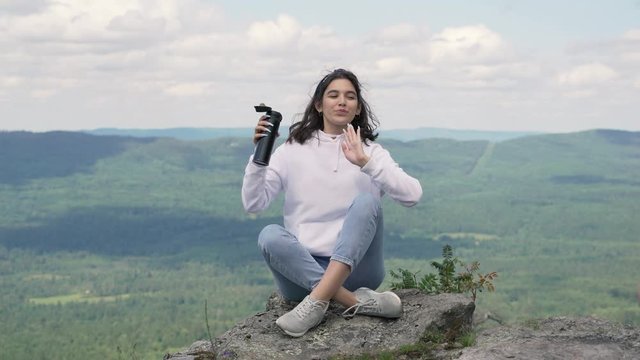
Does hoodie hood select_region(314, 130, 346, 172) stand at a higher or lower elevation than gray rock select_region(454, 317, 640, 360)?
higher

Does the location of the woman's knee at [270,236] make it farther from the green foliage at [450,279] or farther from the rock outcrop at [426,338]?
the green foliage at [450,279]

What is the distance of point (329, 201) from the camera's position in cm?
771

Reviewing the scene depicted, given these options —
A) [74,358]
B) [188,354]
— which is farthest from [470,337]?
[74,358]

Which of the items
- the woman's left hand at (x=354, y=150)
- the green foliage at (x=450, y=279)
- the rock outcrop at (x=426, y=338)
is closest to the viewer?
the rock outcrop at (x=426, y=338)

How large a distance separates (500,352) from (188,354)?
2884mm

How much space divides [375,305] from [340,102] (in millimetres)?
1870

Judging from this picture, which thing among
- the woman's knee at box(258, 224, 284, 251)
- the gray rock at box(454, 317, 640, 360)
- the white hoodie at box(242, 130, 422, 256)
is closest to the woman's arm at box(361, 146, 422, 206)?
the white hoodie at box(242, 130, 422, 256)

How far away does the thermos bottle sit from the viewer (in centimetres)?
741

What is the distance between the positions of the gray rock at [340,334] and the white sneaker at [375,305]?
7 centimetres

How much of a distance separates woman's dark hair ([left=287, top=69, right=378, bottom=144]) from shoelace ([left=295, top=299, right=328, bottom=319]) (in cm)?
148

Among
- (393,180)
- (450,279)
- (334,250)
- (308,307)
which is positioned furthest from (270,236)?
(450,279)

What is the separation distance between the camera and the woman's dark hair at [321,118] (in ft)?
26.2

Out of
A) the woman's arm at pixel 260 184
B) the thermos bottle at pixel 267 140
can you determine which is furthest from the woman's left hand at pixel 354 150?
the woman's arm at pixel 260 184

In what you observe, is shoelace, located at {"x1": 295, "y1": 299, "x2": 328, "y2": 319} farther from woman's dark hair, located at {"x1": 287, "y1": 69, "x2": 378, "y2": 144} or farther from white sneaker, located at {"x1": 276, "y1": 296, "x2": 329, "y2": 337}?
woman's dark hair, located at {"x1": 287, "y1": 69, "x2": 378, "y2": 144}
